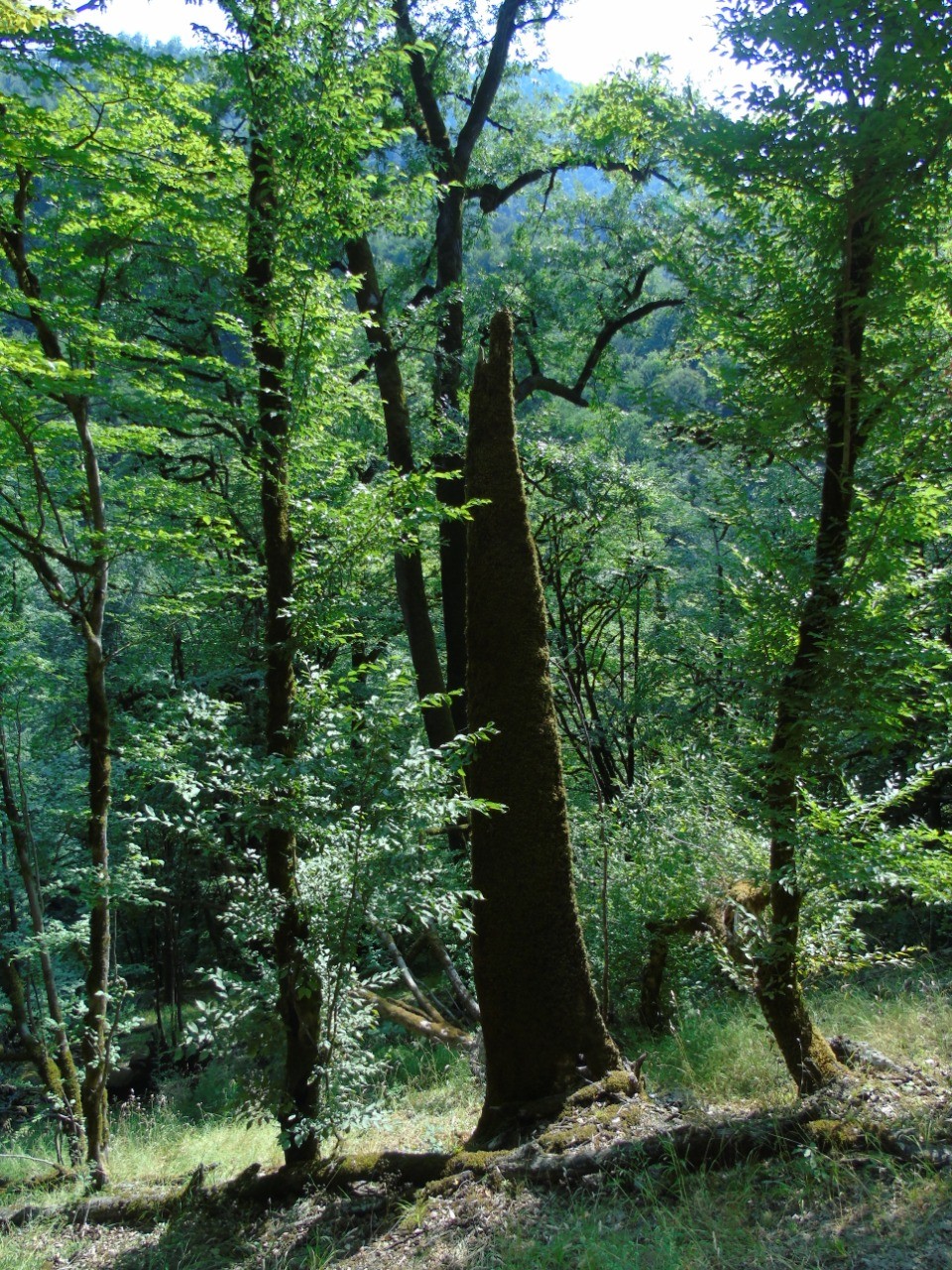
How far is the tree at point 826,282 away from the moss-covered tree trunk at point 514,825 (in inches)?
52.6

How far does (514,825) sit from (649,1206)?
2.37 metres

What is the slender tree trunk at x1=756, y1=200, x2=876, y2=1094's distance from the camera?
4352 millimetres

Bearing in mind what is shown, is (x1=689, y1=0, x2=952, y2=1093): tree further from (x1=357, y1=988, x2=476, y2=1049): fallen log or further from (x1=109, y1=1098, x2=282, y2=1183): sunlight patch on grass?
(x1=357, y1=988, x2=476, y2=1049): fallen log

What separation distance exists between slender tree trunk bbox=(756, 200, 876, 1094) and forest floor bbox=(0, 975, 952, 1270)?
38 cm

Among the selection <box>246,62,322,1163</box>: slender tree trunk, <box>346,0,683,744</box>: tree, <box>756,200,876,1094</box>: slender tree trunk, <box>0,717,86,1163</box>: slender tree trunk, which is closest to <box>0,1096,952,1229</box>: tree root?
<box>246,62,322,1163</box>: slender tree trunk

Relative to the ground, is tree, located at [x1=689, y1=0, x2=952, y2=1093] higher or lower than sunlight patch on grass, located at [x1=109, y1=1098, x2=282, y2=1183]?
higher

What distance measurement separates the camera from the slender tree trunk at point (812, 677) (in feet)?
14.3

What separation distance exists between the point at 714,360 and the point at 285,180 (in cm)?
306

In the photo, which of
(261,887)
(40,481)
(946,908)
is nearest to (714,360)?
(261,887)

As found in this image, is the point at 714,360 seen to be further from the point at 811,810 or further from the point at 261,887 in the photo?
the point at 261,887

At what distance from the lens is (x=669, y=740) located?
11.2 m

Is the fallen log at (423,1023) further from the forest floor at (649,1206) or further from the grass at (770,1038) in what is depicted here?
the forest floor at (649,1206)

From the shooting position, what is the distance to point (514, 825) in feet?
18.8

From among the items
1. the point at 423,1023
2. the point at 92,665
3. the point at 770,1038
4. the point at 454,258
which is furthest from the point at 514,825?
the point at 454,258
